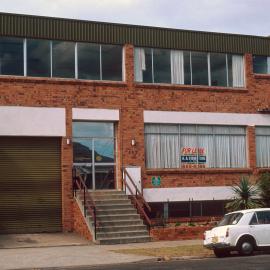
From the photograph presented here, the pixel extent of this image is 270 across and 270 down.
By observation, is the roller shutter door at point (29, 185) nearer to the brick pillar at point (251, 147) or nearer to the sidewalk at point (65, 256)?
the sidewalk at point (65, 256)

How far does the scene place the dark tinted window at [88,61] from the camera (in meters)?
27.8

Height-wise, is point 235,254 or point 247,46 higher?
point 247,46

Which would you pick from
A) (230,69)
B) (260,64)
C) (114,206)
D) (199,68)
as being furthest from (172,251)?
(260,64)

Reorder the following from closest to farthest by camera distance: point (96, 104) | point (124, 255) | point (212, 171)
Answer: point (124, 255) → point (96, 104) → point (212, 171)

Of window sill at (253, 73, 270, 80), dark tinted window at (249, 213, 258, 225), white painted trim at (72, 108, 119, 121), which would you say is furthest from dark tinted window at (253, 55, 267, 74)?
dark tinted window at (249, 213, 258, 225)

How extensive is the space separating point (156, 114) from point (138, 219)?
18.4ft

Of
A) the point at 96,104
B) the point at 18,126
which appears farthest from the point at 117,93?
the point at 18,126

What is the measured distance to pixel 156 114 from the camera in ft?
94.0

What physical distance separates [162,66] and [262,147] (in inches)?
250

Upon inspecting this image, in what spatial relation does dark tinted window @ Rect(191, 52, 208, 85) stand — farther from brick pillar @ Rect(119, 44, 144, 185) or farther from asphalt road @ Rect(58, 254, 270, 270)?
asphalt road @ Rect(58, 254, 270, 270)

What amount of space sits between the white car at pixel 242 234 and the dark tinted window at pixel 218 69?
12.0m

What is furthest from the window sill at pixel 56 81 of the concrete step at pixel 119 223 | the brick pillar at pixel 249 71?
the brick pillar at pixel 249 71

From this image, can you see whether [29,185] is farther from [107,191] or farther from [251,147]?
[251,147]

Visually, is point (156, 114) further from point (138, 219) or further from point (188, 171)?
point (138, 219)
